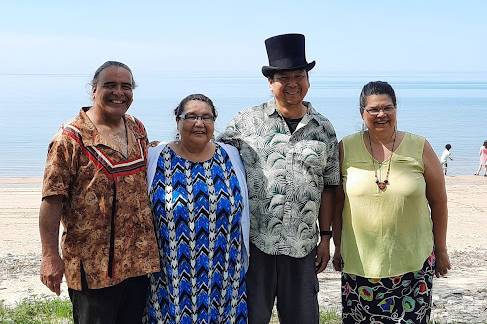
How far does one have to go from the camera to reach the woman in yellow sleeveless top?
13.8 ft

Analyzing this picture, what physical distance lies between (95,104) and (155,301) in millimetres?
1300

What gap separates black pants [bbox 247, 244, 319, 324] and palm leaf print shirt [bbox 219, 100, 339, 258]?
0.30 ft

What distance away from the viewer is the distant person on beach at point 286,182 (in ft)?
14.1

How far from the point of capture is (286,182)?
4277 mm

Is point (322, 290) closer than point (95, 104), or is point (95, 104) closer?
point (95, 104)

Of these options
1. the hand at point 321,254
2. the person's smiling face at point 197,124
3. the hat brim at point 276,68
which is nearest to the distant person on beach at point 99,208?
the person's smiling face at point 197,124

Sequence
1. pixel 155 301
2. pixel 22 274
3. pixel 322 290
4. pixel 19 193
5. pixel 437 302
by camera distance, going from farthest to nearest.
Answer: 1. pixel 19 193
2. pixel 22 274
3. pixel 322 290
4. pixel 437 302
5. pixel 155 301

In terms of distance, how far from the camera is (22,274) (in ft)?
28.2

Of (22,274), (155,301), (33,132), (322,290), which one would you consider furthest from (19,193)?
(33,132)

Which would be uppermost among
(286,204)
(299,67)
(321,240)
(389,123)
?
(299,67)

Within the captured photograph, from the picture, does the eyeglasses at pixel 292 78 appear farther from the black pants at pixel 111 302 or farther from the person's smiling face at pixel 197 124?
the black pants at pixel 111 302

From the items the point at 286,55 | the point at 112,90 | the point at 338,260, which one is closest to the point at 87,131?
the point at 112,90

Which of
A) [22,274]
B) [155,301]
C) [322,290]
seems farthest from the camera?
[22,274]

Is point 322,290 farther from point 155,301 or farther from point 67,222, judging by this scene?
point 67,222
